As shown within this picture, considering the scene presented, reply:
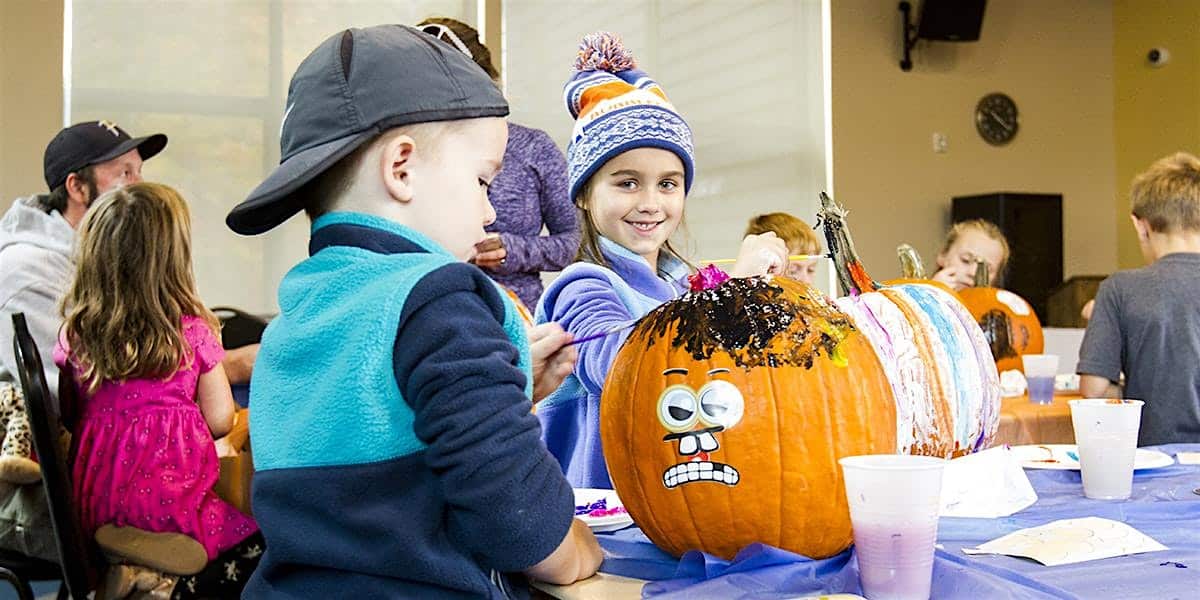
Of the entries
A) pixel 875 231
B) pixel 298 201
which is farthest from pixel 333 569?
pixel 875 231

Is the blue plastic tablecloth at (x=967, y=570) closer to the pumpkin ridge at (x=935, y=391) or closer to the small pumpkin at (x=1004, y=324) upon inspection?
the pumpkin ridge at (x=935, y=391)

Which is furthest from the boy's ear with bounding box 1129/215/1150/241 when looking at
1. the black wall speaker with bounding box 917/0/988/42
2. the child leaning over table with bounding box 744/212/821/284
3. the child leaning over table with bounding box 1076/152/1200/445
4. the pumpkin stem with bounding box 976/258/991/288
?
the black wall speaker with bounding box 917/0/988/42

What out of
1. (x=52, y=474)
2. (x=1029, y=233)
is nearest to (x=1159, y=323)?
(x=52, y=474)

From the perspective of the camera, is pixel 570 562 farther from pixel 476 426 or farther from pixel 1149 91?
pixel 1149 91

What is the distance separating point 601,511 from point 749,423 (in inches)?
14.0

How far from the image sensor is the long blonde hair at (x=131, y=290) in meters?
2.61

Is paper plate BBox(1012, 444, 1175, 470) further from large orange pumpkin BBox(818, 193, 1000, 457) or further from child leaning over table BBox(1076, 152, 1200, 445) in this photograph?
child leaning over table BBox(1076, 152, 1200, 445)

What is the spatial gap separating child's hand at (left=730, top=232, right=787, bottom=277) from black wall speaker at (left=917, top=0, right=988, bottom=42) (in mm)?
6746

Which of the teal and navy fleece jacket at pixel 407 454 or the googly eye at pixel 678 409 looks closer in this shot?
the teal and navy fleece jacket at pixel 407 454

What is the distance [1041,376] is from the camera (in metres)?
3.03

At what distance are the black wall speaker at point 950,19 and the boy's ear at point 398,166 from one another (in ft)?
24.5

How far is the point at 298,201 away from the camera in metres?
1.25

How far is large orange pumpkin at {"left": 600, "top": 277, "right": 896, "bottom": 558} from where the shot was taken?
3.72 feet

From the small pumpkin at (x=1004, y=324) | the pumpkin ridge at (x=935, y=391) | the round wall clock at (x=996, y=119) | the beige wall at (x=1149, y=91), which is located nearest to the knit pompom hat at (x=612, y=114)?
the pumpkin ridge at (x=935, y=391)
